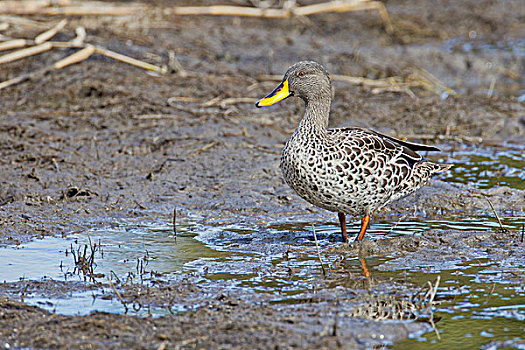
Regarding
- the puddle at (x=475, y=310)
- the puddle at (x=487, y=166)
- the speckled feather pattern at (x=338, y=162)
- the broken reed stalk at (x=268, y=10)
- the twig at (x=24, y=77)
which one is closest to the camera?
the puddle at (x=475, y=310)

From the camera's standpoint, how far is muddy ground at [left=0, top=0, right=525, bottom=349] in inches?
193

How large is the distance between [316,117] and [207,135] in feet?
9.86

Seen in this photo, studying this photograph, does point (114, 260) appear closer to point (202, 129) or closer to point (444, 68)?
point (202, 129)

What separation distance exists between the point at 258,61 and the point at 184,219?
597 cm

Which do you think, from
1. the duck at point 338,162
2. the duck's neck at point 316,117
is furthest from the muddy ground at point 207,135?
→ the duck's neck at point 316,117

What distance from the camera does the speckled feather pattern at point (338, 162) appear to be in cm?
628

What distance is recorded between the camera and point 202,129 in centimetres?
958

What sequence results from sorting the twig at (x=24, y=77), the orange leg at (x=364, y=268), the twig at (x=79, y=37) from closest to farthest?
1. the orange leg at (x=364, y=268)
2. the twig at (x=24, y=77)
3. the twig at (x=79, y=37)

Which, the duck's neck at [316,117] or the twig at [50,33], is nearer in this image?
the duck's neck at [316,117]

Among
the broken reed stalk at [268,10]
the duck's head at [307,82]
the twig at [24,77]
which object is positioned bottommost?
the twig at [24,77]

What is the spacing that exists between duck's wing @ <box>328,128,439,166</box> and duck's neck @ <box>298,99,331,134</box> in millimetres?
120

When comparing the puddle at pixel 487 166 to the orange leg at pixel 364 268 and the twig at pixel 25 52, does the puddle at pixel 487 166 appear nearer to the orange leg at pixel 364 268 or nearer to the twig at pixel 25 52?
the orange leg at pixel 364 268

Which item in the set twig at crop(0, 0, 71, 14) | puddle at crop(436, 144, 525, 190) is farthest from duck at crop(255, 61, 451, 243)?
twig at crop(0, 0, 71, 14)

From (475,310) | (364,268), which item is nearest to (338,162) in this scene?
(364,268)
